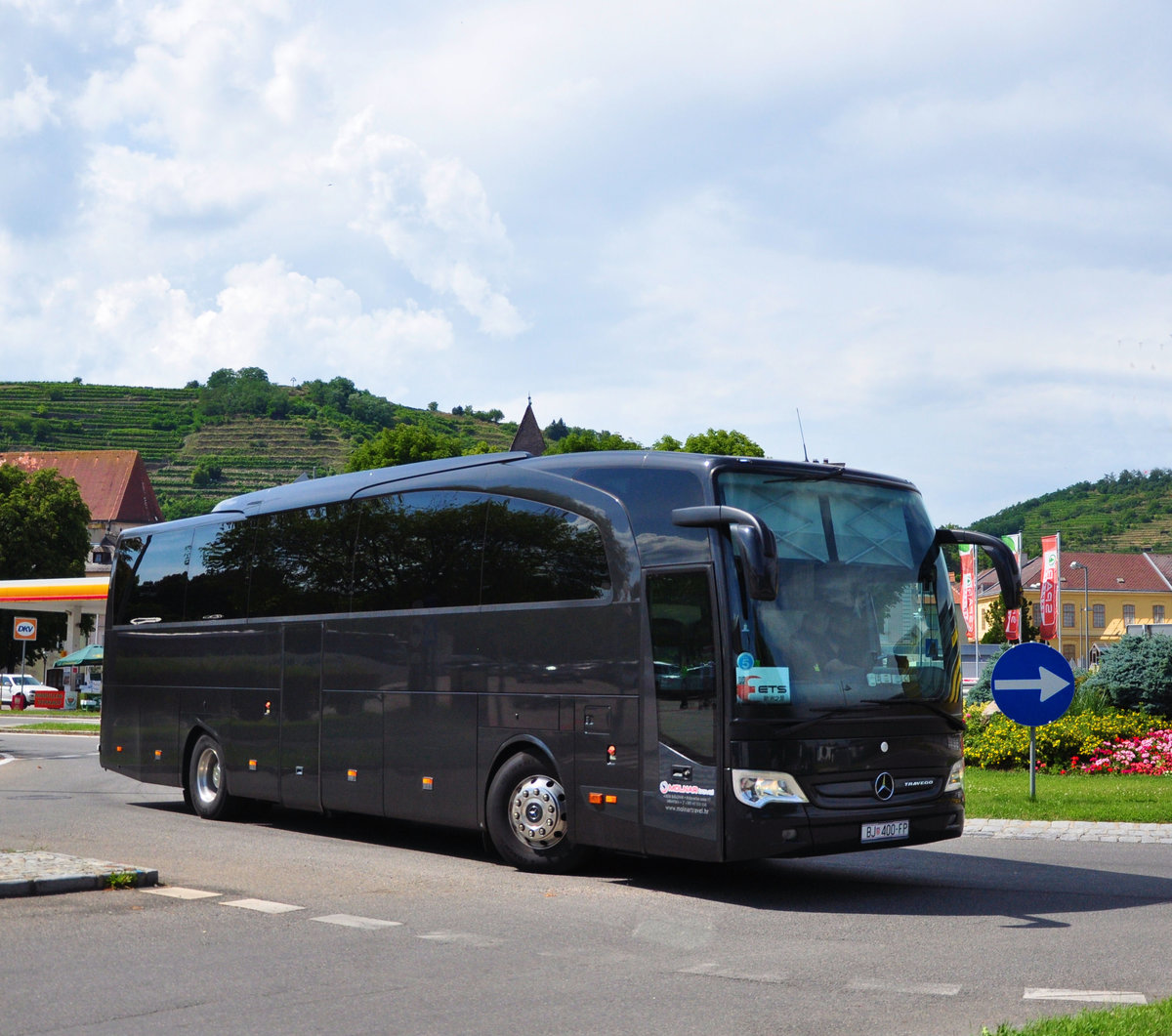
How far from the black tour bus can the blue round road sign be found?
430 centimetres

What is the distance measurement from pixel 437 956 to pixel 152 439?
7043 inches

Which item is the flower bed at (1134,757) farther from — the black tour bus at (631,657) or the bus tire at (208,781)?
the bus tire at (208,781)

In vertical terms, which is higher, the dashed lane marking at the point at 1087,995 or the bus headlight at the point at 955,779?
the bus headlight at the point at 955,779

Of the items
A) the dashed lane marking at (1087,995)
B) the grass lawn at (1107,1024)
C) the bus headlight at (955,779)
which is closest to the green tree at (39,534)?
the bus headlight at (955,779)

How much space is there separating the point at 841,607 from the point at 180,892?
5.10m

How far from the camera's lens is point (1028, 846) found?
545 inches

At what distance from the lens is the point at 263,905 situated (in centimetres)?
959

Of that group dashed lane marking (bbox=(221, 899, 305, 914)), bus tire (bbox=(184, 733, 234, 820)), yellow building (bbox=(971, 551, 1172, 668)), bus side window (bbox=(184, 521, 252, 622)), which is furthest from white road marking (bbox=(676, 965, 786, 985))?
yellow building (bbox=(971, 551, 1172, 668))

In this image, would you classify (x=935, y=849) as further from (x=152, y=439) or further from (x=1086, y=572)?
(x=152, y=439)

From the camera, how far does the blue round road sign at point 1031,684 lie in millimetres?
15320

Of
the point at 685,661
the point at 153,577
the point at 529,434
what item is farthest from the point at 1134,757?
the point at 529,434

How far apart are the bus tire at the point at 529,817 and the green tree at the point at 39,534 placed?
63.5 m

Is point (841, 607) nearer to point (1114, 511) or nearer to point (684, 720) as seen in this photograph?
point (684, 720)

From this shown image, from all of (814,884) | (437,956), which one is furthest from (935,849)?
(437,956)
